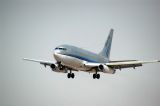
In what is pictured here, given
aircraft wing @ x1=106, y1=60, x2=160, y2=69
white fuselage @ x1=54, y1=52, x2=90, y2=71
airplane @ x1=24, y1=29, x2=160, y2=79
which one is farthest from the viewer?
aircraft wing @ x1=106, y1=60, x2=160, y2=69

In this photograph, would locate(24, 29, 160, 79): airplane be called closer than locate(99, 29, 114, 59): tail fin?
Yes

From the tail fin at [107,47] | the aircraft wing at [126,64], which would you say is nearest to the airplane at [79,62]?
the aircraft wing at [126,64]

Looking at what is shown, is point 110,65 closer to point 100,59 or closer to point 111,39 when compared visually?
point 100,59

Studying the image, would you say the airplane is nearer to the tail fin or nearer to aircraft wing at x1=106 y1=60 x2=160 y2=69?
aircraft wing at x1=106 y1=60 x2=160 y2=69

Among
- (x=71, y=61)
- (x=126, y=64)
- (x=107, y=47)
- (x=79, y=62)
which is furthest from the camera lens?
(x=107, y=47)

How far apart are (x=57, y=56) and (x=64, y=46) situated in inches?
66.8

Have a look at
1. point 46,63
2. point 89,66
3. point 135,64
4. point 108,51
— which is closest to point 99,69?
point 89,66

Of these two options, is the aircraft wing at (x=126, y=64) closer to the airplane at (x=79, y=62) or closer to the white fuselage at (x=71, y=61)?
the airplane at (x=79, y=62)

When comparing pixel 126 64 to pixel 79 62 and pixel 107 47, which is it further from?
pixel 107 47

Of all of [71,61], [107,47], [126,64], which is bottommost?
[126,64]

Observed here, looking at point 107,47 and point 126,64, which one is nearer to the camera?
point 126,64

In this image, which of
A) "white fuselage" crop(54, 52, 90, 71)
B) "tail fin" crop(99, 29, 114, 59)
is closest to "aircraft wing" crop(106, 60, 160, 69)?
"white fuselage" crop(54, 52, 90, 71)

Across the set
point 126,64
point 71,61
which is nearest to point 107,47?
point 126,64

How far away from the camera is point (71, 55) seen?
39.8 m
